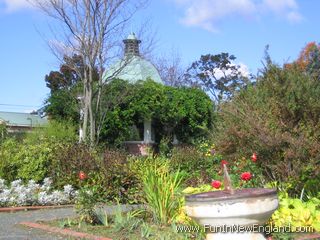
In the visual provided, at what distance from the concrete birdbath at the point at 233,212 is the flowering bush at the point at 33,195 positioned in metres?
6.35

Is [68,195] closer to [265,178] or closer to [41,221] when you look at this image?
[41,221]

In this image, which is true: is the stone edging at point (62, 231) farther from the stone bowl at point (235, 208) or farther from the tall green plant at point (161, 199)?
the stone bowl at point (235, 208)

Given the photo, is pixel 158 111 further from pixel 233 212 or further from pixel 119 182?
pixel 233 212

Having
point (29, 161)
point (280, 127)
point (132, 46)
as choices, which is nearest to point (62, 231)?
point (280, 127)

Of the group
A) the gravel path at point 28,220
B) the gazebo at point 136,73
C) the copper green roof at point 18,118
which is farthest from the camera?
the copper green roof at point 18,118

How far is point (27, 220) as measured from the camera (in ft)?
31.0

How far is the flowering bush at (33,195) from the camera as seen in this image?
11.3 m

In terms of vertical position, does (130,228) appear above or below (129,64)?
below

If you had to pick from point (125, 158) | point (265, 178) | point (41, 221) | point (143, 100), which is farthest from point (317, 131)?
point (143, 100)

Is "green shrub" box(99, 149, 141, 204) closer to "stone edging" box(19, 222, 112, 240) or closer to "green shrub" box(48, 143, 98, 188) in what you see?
"green shrub" box(48, 143, 98, 188)

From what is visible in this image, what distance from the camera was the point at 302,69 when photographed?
9.03m

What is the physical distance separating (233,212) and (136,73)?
20.7 metres

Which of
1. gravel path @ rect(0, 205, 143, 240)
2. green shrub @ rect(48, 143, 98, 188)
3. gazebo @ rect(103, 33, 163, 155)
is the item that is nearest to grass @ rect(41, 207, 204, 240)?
gravel path @ rect(0, 205, 143, 240)

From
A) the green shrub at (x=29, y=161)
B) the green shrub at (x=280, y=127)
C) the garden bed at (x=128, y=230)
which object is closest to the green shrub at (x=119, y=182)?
the green shrub at (x=29, y=161)
